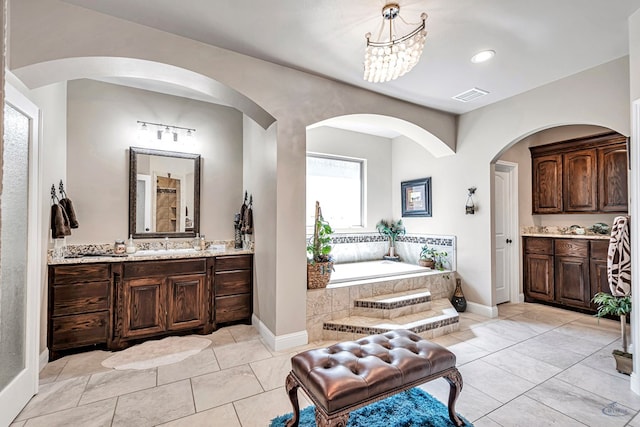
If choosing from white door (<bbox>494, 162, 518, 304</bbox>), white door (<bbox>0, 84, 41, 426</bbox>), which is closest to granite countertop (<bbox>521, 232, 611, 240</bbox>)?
white door (<bbox>494, 162, 518, 304</bbox>)

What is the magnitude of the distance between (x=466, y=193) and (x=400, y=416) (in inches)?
126

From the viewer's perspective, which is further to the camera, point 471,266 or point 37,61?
point 471,266

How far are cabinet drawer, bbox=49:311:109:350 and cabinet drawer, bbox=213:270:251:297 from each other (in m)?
1.08

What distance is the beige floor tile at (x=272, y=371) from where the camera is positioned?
8.15 feet

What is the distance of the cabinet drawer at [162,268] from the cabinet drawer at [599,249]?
4.90 m

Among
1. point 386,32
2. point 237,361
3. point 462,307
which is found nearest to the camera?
point 386,32

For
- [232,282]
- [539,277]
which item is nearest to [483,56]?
[539,277]

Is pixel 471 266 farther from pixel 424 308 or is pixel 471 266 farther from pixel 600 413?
pixel 600 413

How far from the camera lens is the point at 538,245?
15.3 ft

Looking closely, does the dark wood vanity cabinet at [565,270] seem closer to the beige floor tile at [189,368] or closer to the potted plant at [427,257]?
the potted plant at [427,257]

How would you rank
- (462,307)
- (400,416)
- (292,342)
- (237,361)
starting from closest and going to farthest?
(400,416) < (237,361) < (292,342) < (462,307)

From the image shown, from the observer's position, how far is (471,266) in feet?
14.0

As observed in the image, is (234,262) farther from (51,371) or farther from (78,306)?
(51,371)

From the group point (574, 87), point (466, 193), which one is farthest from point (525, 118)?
point (466, 193)
